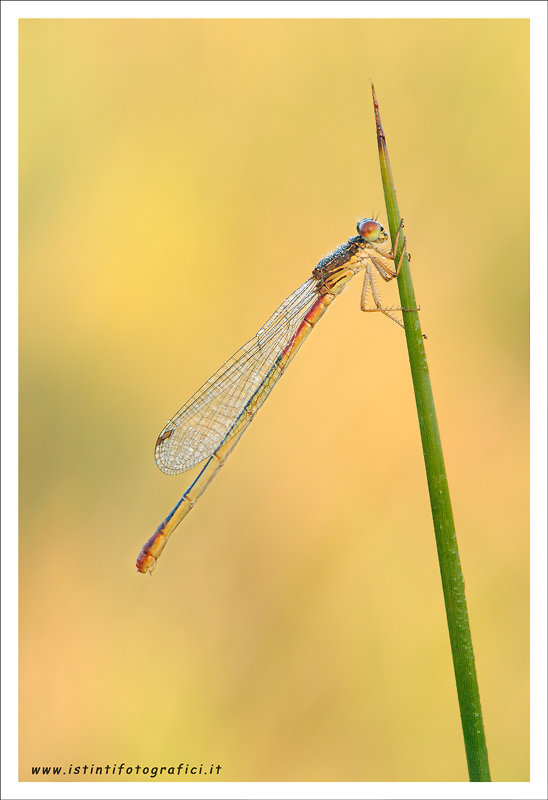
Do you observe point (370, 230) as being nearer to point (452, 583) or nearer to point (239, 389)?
point (239, 389)

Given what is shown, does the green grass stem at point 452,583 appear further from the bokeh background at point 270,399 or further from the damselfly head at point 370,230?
the bokeh background at point 270,399

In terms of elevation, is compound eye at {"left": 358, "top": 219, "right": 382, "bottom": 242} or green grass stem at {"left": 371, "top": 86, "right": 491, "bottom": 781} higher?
compound eye at {"left": 358, "top": 219, "right": 382, "bottom": 242}

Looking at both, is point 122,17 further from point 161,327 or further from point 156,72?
point 161,327

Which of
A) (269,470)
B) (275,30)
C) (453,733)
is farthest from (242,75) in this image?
(453,733)

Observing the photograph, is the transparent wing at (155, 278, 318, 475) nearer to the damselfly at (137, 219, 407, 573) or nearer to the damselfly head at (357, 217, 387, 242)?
the damselfly at (137, 219, 407, 573)

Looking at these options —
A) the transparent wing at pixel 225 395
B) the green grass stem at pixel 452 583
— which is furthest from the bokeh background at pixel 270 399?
the green grass stem at pixel 452 583

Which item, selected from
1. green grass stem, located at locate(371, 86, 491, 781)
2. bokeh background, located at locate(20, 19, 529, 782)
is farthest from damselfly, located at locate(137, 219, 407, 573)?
green grass stem, located at locate(371, 86, 491, 781)
